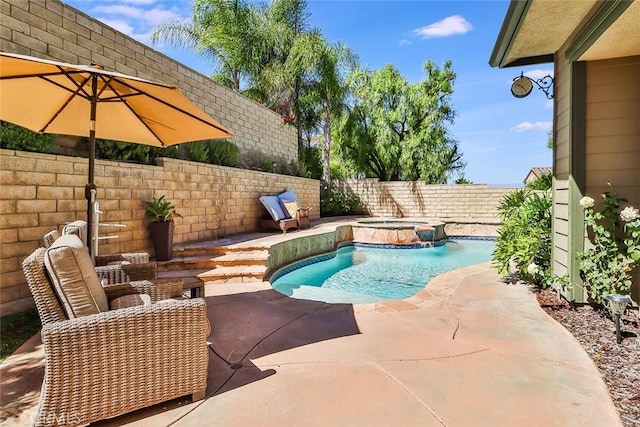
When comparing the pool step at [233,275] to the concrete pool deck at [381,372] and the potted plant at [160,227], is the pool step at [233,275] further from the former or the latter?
the concrete pool deck at [381,372]

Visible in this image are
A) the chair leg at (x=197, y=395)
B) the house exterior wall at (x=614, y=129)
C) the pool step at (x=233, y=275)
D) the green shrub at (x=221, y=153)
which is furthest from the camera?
the green shrub at (x=221, y=153)

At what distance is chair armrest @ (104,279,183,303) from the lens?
237 cm

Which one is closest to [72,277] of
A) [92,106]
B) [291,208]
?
[92,106]

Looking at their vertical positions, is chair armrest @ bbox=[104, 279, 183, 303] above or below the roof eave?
below

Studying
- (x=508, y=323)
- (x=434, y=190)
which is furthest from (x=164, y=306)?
(x=434, y=190)

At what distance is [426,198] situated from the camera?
594 inches

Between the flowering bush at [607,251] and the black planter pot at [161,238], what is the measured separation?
518cm

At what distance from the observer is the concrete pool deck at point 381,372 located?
181 cm

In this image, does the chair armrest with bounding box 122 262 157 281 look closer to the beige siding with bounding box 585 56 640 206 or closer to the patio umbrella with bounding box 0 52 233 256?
the patio umbrella with bounding box 0 52 233 256

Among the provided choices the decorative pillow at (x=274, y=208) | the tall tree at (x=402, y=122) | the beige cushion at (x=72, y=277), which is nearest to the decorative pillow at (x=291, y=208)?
the decorative pillow at (x=274, y=208)

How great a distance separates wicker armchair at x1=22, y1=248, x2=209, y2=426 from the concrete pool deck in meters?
0.14

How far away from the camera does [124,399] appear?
1.80 meters

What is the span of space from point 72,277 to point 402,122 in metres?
15.7

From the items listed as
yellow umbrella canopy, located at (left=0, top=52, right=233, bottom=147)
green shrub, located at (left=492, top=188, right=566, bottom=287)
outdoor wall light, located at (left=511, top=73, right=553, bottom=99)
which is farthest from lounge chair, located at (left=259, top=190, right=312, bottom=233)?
outdoor wall light, located at (left=511, top=73, right=553, bottom=99)
